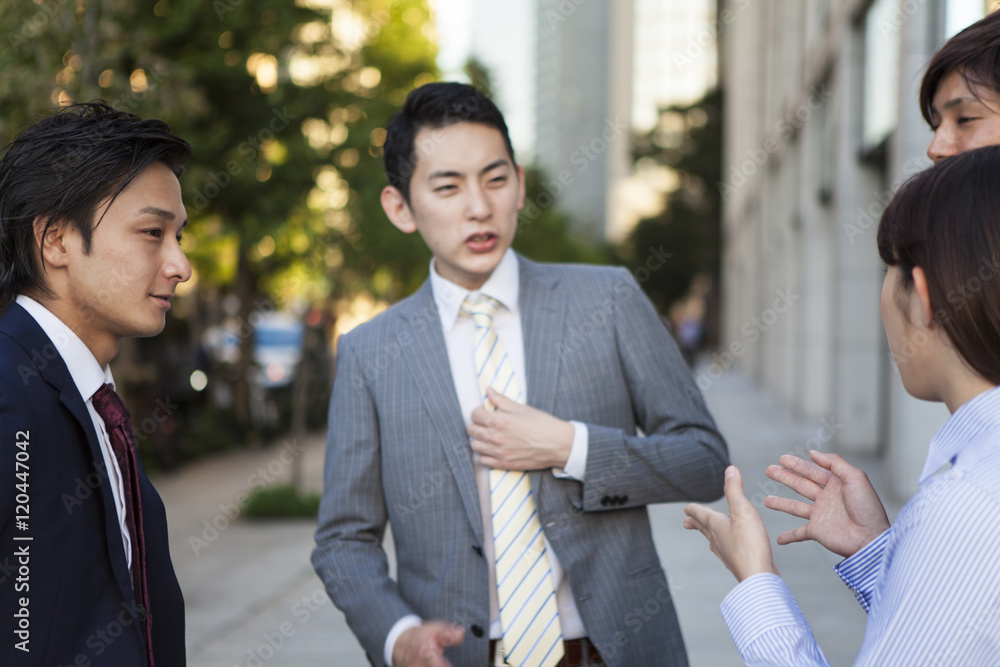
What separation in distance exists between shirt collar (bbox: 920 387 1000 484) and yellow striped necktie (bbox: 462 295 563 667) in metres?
0.98

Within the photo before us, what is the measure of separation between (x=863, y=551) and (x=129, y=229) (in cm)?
152

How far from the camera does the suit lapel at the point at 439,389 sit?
2.24 metres

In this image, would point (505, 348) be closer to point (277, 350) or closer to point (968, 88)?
point (968, 88)

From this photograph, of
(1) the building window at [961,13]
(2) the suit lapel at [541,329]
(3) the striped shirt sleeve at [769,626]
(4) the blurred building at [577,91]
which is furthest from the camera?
(4) the blurred building at [577,91]

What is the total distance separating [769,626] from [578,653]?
0.79 meters

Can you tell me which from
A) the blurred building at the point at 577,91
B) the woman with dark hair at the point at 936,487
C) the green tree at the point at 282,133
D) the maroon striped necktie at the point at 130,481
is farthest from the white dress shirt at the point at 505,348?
the blurred building at the point at 577,91

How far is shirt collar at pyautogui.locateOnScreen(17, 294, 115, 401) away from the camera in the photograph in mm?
1748

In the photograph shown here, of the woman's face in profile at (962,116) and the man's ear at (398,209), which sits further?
the man's ear at (398,209)

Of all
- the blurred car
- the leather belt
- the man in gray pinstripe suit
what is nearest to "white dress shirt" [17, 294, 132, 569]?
the man in gray pinstripe suit

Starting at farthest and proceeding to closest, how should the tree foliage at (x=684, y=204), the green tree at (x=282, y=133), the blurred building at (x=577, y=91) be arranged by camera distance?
the blurred building at (x=577, y=91) → the tree foliage at (x=684, y=204) → the green tree at (x=282, y=133)

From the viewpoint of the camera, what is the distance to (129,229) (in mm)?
1847

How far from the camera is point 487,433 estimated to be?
2197mm

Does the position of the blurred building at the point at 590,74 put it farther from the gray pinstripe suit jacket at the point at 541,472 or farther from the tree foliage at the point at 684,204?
the gray pinstripe suit jacket at the point at 541,472

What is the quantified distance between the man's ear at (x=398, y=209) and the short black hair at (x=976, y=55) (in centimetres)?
Result: 135
